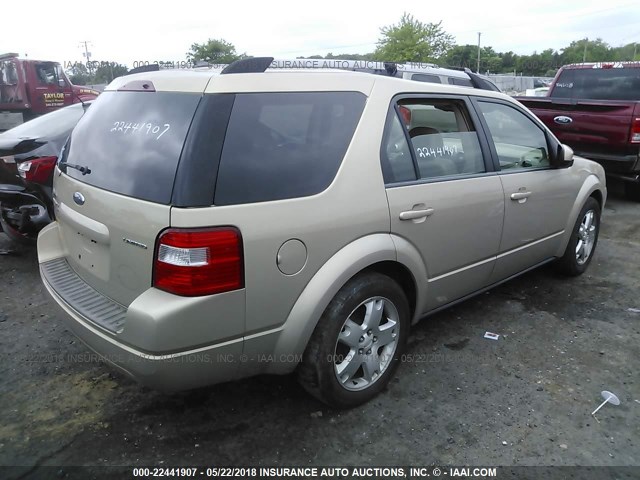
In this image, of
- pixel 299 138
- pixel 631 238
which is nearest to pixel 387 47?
pixel 631 238

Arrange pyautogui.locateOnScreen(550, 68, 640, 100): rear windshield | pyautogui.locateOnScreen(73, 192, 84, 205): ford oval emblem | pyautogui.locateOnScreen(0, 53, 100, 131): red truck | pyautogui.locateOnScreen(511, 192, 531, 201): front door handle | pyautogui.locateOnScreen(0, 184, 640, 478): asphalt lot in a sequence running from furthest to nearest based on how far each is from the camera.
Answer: pyautogui.locateOnScreen(0, 53, 100, 131): red truck → pyautogui.locateOnScreen(550, 68, 640, 100): rear windshield → pyautogui.locateOnScreen(511, 192, 531, 201): front door handle → pyautogui.locateOnScreen(73, 192, 84, 205): ford oval emblem → pyautogui.locateOnScreen(0, 184, 640, 478): asphalt lot

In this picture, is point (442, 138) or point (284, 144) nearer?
point (284, 144)

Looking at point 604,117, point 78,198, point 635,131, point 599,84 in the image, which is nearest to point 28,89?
point 599,84

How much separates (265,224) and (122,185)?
2.38 ft

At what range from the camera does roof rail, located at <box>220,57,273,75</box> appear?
235 centimetres

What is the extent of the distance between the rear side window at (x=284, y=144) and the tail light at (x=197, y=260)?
6.6 inches

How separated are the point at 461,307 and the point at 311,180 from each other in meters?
2.21

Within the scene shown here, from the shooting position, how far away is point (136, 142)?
2.38 meters

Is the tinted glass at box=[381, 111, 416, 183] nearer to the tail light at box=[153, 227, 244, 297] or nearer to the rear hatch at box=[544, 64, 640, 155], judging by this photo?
the tail light at box=[153, 227, 244, 297]

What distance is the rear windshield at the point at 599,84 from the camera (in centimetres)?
796

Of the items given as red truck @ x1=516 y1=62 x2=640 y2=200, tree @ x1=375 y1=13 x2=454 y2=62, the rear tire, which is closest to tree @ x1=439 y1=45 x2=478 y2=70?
tree @ x1=375 y1=13 x2=454 y2=62

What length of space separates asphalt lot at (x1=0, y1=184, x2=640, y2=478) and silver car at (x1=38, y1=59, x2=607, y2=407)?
28 centimetres

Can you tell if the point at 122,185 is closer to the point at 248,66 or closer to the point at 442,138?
the point at 248,66

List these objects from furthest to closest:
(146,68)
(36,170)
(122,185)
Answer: (36,170), (146,68), (122,185)
